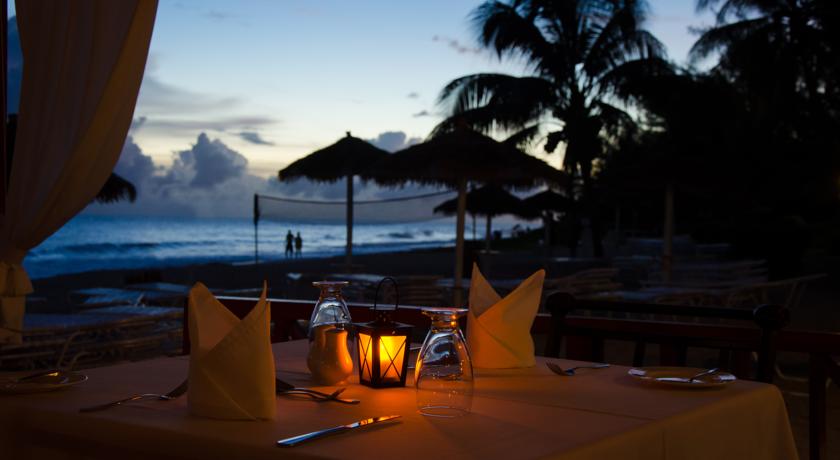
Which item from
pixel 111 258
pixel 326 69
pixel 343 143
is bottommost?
pixel 111 258

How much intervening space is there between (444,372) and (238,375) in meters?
0.38

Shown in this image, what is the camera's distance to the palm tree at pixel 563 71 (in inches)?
621

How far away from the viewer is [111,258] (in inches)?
1399

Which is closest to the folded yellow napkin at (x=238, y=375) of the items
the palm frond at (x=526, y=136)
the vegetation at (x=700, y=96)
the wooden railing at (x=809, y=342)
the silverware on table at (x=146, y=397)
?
the silverware on table at (x=146, y=397)

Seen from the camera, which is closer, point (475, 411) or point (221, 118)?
point (475, 411)

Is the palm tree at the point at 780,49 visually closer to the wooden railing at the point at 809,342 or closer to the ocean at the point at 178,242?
the ocean at the point at 178,242

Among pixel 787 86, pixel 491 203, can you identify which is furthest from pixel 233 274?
pixel 787 86

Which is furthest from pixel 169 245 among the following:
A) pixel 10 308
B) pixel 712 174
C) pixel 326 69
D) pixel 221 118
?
pixel 10 308

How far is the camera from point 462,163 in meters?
8.20

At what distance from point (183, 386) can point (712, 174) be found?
8906 millimetres

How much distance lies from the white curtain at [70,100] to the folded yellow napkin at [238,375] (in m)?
1.51

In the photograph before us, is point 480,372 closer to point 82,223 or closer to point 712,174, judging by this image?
point 712,174

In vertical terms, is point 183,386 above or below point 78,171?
below

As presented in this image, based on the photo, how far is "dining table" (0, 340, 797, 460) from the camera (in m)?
1.39
